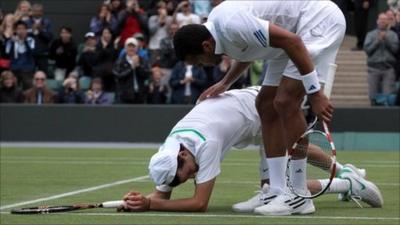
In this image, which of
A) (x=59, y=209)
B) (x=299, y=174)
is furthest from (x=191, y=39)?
(x=59, y=209)

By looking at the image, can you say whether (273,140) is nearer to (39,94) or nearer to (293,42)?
(293,42)

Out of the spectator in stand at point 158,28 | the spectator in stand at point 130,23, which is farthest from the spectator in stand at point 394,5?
the spectator in stand at point 130,23

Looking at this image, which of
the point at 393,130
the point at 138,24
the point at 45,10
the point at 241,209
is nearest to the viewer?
the point at 241,209

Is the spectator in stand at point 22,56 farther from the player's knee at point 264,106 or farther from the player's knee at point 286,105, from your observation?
the player's knee at point 286,105

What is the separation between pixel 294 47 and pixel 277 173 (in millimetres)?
1347

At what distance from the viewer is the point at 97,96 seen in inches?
845

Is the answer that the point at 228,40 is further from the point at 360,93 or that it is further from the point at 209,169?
the point at 360,93

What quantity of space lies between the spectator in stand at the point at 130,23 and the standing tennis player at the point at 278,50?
45.4 ft

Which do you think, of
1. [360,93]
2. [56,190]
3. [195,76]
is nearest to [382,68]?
[360,93]

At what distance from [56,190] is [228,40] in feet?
11.9

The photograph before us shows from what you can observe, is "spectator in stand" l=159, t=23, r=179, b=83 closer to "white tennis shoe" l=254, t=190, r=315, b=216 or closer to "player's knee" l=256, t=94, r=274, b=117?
"player's knee" l=256, t=94, r=274, b=117

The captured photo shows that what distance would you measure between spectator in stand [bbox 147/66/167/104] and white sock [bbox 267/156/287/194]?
12.7m

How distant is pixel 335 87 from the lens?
76.5 ft

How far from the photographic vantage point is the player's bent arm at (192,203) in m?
8.27
